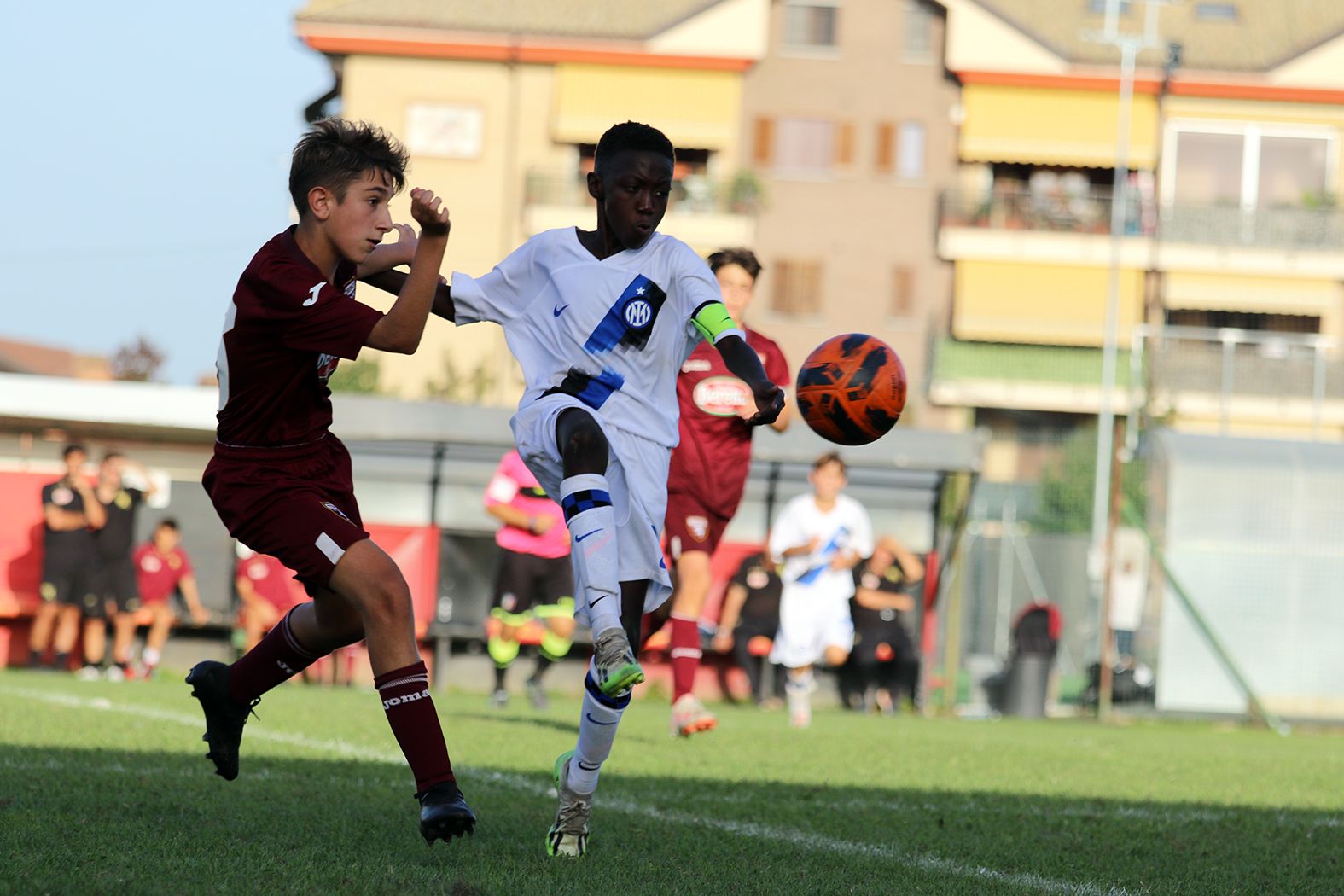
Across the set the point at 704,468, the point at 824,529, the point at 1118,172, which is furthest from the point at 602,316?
the point at 1118,172

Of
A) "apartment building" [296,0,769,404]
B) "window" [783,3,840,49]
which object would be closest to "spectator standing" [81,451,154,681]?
"apartment building" [296,0,769,404]

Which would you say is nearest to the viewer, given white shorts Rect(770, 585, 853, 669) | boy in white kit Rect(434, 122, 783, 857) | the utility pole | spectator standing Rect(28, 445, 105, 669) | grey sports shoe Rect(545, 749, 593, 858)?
grey sports shoe Rect(545, 749, 593, 858)

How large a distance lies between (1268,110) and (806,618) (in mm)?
34048

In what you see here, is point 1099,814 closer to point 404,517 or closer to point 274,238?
point 274,238

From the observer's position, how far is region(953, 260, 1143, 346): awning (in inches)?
1700

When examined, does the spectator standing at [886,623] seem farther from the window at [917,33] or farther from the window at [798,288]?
the window at [917,33]

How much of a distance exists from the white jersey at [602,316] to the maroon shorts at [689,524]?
11.3 feet

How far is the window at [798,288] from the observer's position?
144 feet

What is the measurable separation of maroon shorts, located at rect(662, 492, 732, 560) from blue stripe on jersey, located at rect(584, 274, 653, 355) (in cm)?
357

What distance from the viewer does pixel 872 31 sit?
144ft

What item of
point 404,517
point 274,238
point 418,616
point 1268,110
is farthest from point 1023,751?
point 1268,110

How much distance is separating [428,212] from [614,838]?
1.97 meters

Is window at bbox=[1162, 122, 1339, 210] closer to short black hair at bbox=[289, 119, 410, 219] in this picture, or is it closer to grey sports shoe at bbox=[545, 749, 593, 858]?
short black hair at bbox=[289, 119, 410, 219]

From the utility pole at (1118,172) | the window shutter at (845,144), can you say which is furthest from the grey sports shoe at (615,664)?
the window shutter at (845,144)
